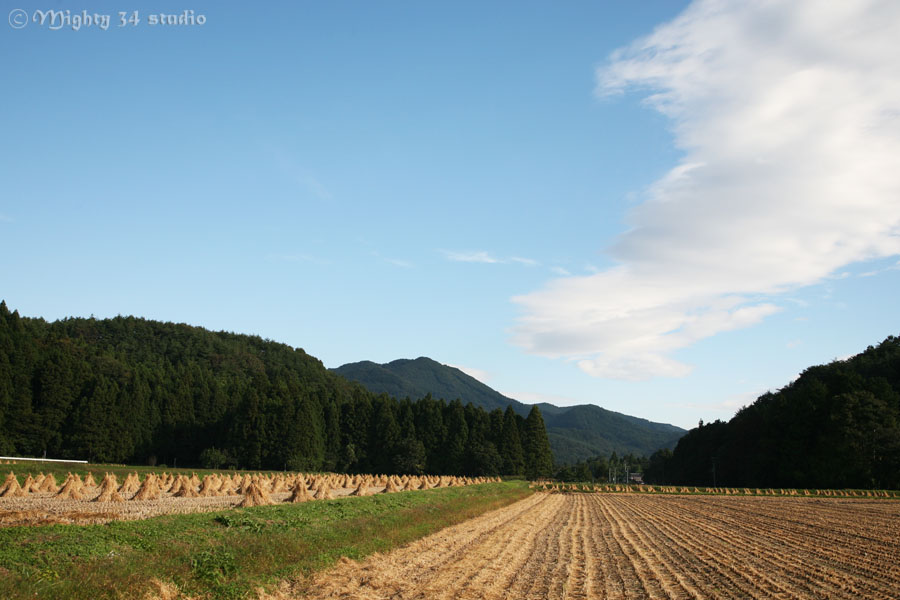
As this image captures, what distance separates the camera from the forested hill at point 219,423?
78.8m

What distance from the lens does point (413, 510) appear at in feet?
88.7

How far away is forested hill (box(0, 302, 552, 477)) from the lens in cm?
7875

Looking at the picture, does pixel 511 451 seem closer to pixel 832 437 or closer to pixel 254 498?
pixel 832 437

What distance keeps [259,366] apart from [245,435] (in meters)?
75.7

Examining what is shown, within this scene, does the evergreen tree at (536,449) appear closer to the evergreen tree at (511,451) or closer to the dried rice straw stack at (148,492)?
the evergreen tree at (511,451)

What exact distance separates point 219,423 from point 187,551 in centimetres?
9325

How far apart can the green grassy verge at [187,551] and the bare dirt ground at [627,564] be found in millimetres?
893

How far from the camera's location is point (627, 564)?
17797 millimetres

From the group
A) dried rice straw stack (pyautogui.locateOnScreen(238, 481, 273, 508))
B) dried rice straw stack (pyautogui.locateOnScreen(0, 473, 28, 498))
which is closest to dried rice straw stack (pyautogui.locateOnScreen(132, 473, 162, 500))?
dried rice straw stack (pyautogui.locateOnScreen(0, 473, 28, 498))

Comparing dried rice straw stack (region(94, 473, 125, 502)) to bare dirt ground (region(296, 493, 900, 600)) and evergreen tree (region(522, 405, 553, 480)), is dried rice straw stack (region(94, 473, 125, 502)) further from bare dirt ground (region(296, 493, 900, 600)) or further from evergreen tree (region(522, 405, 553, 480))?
evergreen tree (region(522, 405, 553, 480))

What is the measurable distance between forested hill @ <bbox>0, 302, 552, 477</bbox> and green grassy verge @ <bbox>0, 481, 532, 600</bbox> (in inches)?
2796

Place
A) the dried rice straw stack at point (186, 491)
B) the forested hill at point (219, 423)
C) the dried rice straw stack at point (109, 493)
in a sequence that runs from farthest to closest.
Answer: the forested hill at point (219, 423) < the dried rice straw stack at point (186, 491) < the dried rice straw stack at point (109, 493)

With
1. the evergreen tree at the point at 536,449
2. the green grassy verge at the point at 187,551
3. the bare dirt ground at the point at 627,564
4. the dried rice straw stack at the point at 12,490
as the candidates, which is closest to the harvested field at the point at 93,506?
the dried rice straw stack at the point at 12,490

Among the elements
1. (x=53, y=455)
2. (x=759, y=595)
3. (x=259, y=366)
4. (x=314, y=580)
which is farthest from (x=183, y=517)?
(x=259, y=366)
